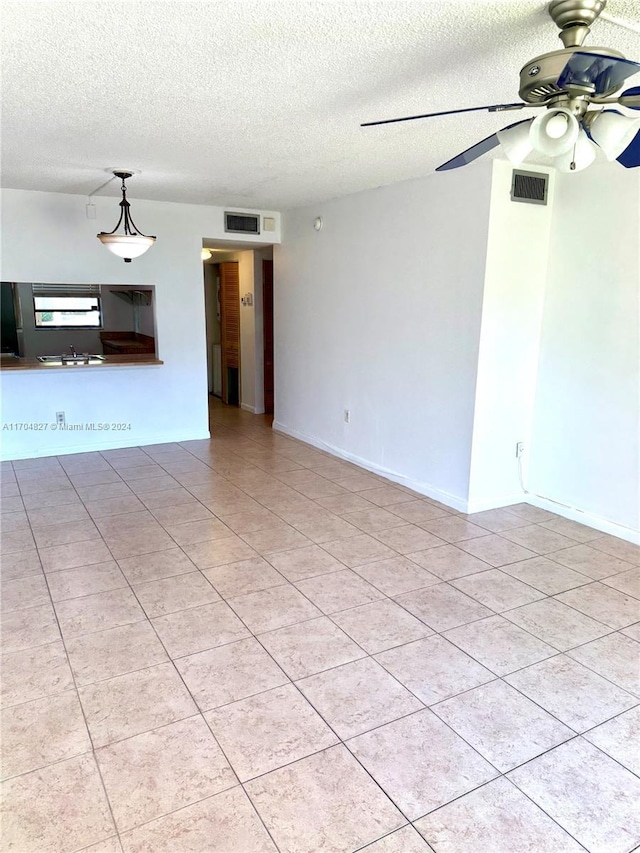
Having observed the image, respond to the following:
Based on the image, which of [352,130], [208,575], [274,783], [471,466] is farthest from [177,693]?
[352,130]

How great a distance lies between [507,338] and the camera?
3.85m

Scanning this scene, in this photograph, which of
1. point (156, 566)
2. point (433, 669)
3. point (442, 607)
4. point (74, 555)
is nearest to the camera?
point (433, 669)

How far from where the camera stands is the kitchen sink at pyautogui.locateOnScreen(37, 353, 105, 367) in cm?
534

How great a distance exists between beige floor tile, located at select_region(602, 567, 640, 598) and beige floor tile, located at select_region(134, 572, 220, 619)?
2135mm

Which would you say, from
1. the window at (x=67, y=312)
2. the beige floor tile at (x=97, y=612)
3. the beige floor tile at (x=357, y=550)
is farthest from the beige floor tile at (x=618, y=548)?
the window at (x=67, y=312)

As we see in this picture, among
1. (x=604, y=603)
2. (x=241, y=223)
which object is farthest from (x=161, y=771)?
(x=241, y=223)

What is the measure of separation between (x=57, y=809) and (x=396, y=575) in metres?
1.92

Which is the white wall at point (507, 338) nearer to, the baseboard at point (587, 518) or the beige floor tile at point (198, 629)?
the baseboard at point (587, 518)

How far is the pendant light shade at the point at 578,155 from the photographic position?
1.77m

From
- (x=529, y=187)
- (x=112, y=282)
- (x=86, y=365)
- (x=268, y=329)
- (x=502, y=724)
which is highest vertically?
(x=529, y=187)

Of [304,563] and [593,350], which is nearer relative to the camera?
[304,563]

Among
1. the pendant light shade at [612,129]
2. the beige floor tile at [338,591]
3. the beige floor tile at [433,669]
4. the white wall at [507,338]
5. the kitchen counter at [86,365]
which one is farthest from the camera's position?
the kitchen counter at [86,365]

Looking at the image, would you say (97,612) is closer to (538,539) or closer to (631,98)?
(538,539)

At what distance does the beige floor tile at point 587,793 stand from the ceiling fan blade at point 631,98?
82.4 inches
